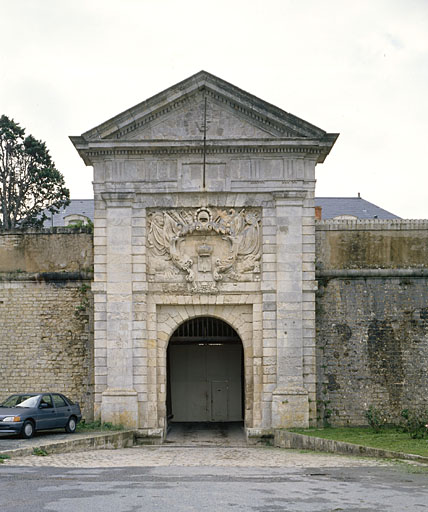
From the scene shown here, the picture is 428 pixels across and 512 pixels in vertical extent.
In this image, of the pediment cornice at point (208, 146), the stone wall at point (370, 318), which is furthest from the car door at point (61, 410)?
the stone wall at point (370, 318)

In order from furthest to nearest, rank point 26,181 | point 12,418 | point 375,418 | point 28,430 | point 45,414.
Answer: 1. point 26,181
2. point 375,418
3. point 45,414
4. point 28,430
5. point 12,418

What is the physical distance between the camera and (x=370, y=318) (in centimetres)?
2075

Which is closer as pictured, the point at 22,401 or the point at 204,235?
the point at 22,401

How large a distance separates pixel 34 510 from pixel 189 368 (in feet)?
58.8

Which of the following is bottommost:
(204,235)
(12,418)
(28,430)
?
(28,430)

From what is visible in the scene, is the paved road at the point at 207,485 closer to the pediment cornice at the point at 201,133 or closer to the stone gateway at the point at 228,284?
the stone gateway at the point at 228,284

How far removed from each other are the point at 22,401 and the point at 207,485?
8393 mm

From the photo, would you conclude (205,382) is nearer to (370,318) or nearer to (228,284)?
(228,284)

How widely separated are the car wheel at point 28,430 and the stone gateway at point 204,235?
116 inches

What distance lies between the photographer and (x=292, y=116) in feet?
66.4

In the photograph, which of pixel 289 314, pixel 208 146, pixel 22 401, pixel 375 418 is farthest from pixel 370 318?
pixel 22 401

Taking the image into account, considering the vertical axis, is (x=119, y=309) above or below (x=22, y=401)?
above

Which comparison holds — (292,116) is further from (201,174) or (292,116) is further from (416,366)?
(416,366)

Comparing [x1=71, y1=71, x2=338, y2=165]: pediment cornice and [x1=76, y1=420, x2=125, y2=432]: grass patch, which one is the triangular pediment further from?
[x1=76, y1=420, x2=125, y2=432]: grass patch
